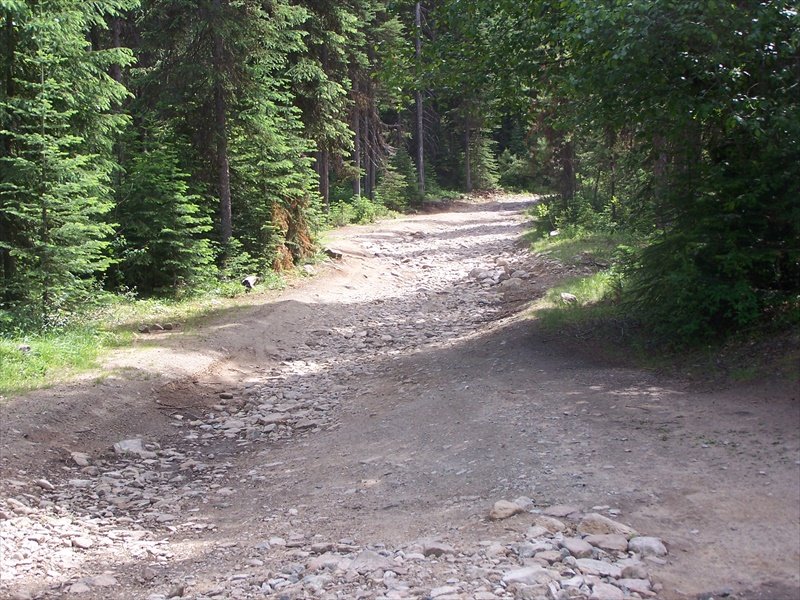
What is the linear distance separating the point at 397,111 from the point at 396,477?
8.35m

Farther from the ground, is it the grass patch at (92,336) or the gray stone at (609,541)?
the grass patch at (92,336)

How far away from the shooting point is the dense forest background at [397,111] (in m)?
8.62

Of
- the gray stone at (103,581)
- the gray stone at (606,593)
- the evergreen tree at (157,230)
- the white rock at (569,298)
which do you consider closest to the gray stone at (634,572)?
the gray stone at (606,593)

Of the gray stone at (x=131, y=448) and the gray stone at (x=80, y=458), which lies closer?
the gray stone at (x=80, y=458)

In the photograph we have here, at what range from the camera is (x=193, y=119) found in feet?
58.6

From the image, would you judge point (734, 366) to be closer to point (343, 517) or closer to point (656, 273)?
point (656, 273)

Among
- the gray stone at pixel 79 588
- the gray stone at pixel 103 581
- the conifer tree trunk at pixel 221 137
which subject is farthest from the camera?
the conifer tree trunk at pixel 221 137

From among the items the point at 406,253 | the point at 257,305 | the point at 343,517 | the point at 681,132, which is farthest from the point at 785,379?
the point at 406,253

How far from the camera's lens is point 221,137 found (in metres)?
17.5

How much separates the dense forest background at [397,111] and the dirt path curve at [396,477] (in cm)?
180

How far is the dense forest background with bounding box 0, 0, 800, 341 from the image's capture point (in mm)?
8625

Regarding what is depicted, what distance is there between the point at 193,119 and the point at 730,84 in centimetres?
1253

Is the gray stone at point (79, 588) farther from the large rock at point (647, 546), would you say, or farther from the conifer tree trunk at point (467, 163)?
the conifer tree trunk at point (467, 163)

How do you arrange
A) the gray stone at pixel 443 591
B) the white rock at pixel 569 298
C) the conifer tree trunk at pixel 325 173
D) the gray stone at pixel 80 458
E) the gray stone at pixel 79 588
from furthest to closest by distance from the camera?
1. the conifer tree trunk at pixel 325 173
2. the white rock at pixel 569 298
3. the gray stone at pixel 80 458
4. the gray stone at pixel 79 588
5. the gray stone at pixel 443 591
